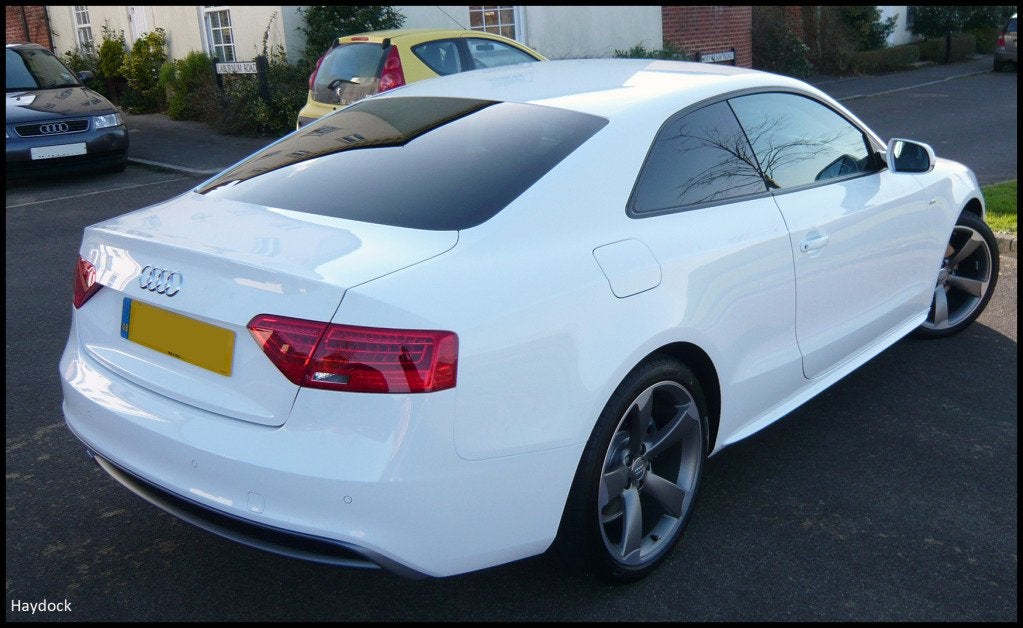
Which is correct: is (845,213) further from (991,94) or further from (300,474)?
(991,94)

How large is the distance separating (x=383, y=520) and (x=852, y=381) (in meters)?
3.10

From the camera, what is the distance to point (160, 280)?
2.72m

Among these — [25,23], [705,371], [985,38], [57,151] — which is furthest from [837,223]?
[985,38]

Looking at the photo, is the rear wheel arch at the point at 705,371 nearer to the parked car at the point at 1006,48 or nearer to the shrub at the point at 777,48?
the shrub at the point at 777,48

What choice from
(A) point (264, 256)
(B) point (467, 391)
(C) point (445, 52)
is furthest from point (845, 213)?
(C) point (445, 52)

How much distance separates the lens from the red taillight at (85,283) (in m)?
2.99

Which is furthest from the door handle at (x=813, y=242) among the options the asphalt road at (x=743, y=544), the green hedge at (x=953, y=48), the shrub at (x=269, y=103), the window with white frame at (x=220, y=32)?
the green hedge at (x=953, y=48)

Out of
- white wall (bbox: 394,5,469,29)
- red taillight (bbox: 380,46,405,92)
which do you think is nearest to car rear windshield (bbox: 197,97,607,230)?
red taillight (bbox: 380,46,405,92)

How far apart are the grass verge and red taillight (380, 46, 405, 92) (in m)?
5.82

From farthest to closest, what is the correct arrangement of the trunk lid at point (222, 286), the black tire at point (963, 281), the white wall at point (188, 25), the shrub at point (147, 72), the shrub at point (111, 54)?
1. the shrub at point (111, 54)
2. the shrub at point (147, 72)
3. the white wall at point (188, 25)
4. the black tire at point (963, 281)
5. the trunk lid at point (222, 286)

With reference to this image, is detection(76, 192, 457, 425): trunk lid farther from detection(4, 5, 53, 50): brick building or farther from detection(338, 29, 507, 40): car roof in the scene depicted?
detection(4, 5, 53, 50): brick building

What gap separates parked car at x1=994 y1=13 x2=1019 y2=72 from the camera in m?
21.9

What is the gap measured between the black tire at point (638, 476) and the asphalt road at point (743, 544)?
14cm

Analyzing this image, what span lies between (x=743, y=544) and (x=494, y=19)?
14.7m
